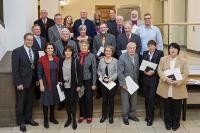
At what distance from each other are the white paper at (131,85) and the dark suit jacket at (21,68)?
1875mm

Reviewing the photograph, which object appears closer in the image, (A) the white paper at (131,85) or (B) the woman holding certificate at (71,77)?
(B) the woman holding certificate at (71,77)

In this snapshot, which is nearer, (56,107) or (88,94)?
(88,94)

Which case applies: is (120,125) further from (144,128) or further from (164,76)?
(164,76)

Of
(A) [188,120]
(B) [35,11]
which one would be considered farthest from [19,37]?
(A) [188,120]

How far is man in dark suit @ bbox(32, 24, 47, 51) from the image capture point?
7516 millimetres

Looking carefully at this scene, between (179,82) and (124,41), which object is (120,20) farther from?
(179,82)

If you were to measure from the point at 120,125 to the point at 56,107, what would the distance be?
1.53m

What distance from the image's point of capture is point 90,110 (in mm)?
7383

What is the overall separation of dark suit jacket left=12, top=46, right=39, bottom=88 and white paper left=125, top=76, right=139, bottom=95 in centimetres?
187

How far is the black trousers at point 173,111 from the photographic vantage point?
7012 millimetres

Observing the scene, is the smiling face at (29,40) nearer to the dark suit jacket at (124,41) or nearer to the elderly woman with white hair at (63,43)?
the elderly woman with white hair at (63,43)

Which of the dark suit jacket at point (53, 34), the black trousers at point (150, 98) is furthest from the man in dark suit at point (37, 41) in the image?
the black trousers at point (150, 98)

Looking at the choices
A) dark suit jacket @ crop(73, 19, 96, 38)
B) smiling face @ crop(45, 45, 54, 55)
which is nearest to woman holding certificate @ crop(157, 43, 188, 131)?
dark suit jacket @ crop(73, 19, 96, 38)

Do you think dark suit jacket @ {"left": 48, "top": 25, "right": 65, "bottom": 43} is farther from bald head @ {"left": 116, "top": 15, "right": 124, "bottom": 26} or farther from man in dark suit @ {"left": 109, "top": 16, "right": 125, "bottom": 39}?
bald head @ {"left": 116, "top": 15, "right": 124, "bottom": 26}
